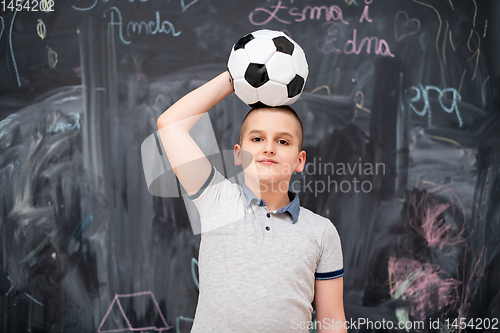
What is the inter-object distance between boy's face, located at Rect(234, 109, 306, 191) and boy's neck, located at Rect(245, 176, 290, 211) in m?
0.02

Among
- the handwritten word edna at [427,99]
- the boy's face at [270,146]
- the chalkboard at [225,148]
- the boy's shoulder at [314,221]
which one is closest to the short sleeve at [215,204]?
the boy's face at [270,146]

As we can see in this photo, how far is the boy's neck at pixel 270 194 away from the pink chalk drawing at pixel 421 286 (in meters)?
0.83

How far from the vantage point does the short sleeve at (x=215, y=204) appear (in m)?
1.07

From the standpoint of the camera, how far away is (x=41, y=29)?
5.29 ft

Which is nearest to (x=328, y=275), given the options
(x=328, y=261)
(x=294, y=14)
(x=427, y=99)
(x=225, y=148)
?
(x=328, y=261)

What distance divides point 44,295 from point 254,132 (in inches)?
55.0

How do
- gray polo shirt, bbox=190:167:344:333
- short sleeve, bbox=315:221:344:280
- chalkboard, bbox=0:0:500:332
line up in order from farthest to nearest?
chalkboard, bbox=0:0:500:332
short sleeve, bbox=315:221:344:280
gray polo shirt, bbox=190:167:344:333

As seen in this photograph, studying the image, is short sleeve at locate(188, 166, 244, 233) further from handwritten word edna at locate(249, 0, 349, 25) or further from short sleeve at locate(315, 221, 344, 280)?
handwritten word edna at locate(249, 0, 349, 25)

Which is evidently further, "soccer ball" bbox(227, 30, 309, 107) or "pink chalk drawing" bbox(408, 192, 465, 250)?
"pink chalk drawing" bbox(408, 192, 465, 250)

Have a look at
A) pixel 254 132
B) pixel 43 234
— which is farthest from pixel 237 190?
pixel 43 234

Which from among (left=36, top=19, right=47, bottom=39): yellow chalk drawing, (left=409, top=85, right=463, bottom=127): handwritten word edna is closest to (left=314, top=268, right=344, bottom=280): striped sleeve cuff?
(left=409, top=85, right=463, bottom=127): handwritten word edna

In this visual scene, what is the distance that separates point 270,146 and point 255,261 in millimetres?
383

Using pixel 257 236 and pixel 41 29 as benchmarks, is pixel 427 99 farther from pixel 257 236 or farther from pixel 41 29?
pixel 41 29

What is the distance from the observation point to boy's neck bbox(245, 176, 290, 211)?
1135mm
